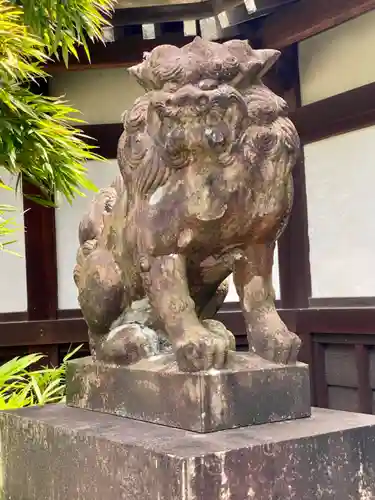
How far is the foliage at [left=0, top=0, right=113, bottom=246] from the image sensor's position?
1.90m

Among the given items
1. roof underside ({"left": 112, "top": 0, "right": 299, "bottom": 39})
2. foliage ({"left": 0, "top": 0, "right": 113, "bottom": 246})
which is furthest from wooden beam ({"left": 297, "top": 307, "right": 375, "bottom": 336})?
roof underside ({"left": 112, "top": 0, "right": 299, "bottom": 39})

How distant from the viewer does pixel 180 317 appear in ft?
3.27

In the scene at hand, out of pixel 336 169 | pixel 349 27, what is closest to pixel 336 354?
pixel 336 169

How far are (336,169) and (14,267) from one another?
5.29ft

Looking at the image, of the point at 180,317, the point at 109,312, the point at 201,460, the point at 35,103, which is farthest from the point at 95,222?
the point at 35,103

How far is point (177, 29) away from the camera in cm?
285

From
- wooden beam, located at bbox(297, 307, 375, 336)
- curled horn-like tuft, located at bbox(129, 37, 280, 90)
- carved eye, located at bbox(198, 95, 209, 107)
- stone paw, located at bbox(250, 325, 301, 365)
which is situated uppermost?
curled horn-like tuft, located at bbox(129, 37, 280, 90)

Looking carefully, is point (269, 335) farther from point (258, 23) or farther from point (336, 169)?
point (258, 23)

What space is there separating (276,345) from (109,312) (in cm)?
31

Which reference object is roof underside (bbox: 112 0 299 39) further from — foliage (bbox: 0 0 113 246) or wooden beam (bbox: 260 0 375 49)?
foliage (bbox: 0 0 113 246)

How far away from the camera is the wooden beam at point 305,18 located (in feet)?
7.46

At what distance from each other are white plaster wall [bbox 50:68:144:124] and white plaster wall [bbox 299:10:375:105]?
839 mm

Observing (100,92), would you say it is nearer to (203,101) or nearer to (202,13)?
(202,13)

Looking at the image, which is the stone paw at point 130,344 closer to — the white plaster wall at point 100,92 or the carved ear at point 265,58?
the carved ear at point 265,58
